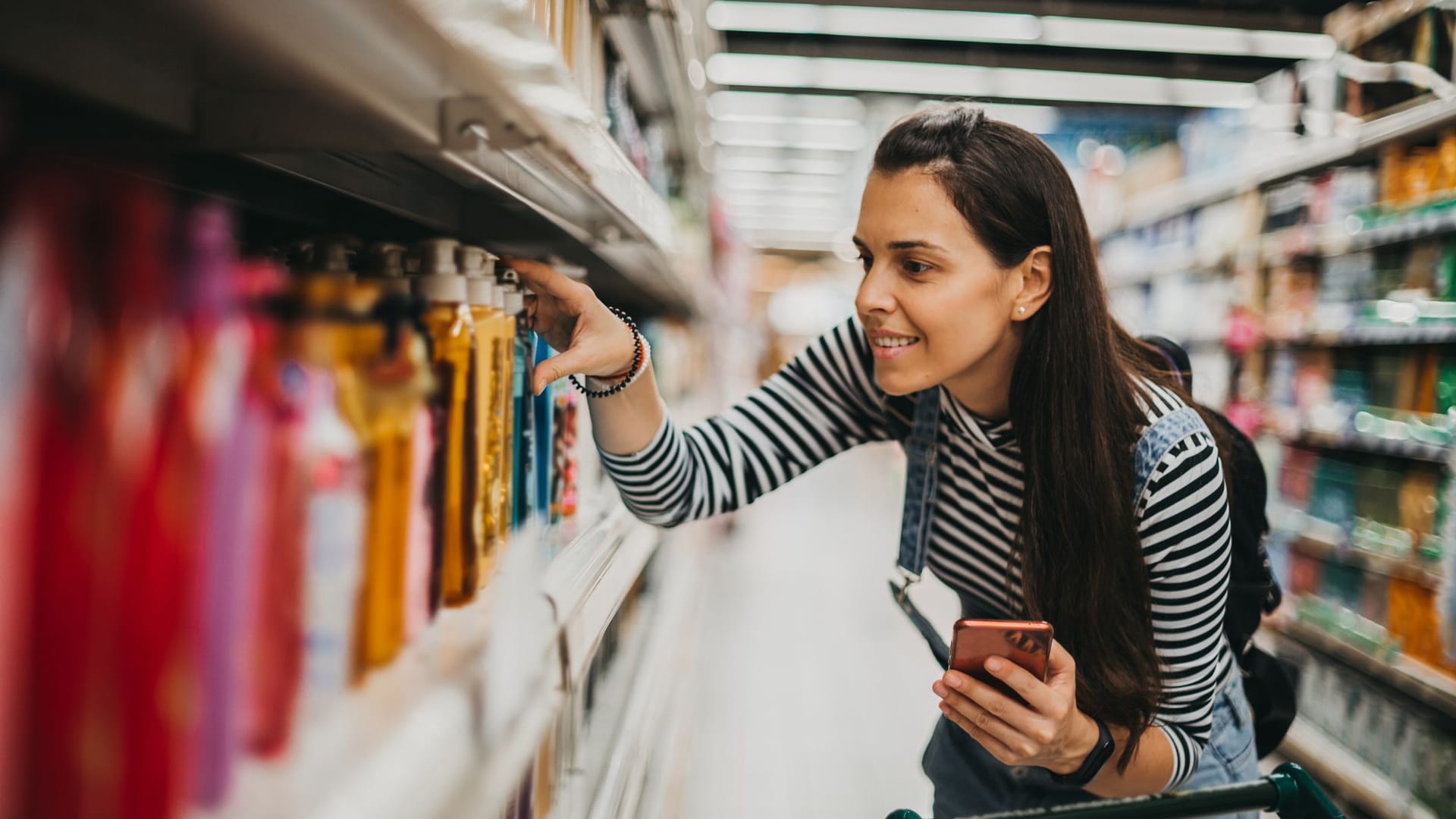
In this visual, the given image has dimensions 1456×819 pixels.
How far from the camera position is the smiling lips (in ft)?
3.95

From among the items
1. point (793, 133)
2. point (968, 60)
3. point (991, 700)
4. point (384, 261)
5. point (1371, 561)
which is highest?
point (968, 60)

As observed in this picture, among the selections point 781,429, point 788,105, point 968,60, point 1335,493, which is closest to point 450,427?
point 781,429

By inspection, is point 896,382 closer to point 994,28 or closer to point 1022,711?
point 1022,711

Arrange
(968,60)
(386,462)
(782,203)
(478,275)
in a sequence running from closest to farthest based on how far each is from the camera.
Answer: (386,462), (478,275), (968,60), (782,203)

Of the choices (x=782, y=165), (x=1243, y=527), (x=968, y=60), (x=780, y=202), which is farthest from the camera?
(x=780, y=202)

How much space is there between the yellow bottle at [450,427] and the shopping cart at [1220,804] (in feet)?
1.70

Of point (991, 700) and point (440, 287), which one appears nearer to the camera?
point (440, 287)

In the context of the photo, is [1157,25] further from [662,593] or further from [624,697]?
[624,697]

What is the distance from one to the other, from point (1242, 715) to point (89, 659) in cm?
147

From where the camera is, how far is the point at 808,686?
3.50 m

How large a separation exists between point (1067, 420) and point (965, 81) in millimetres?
6518

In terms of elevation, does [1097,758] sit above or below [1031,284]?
below

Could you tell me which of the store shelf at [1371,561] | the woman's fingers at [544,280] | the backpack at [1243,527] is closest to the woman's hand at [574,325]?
the woman's fingers at [544,280]

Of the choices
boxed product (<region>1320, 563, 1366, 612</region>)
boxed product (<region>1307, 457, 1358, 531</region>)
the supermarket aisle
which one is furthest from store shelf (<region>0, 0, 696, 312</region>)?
boxed product (<region>1320, 563, 1366, 612</region>)
